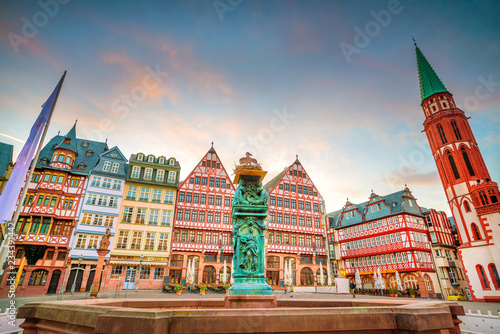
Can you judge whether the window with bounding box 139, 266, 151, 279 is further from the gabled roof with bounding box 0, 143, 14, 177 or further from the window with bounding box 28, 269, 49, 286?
the gabled roof with bounding box 0, 143, 14, 177

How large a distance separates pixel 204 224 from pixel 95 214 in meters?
12.5

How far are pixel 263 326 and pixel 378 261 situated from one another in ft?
128

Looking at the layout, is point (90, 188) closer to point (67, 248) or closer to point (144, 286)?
point (67, 248)

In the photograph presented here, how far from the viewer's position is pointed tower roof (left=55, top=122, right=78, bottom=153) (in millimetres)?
29772

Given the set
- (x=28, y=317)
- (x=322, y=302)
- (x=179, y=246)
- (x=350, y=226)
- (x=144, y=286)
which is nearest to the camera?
(x=28, y=317)

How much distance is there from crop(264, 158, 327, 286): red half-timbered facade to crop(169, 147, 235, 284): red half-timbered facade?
20.1 feet

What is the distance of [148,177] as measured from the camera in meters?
33.7

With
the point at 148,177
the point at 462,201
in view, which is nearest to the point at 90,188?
the point at 148,177

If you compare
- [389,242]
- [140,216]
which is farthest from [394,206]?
[140,216]

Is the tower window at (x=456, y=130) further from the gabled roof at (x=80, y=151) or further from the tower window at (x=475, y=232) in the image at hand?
the gabled roof at (x=80, y=151)

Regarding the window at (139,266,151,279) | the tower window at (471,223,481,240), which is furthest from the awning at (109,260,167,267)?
the tower window at (471,223,481,240)

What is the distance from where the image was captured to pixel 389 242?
35.2 m

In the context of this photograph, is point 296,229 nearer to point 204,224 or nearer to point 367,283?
point 367,283

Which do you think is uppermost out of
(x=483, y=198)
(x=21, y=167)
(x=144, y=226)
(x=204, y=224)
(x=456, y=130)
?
(x=456, y=130)
